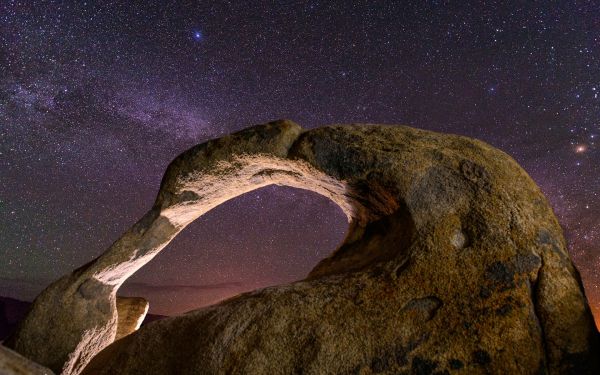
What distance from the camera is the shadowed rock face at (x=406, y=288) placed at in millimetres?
2566

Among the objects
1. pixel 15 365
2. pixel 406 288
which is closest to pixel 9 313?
pixel 15 365

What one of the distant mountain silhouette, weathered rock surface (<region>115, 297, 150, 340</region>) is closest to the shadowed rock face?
weathered rock surface (<region>115, 297, 150, 340</region>)

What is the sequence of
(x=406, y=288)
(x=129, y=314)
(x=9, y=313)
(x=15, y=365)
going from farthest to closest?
1. (x=9, y=313)
2. (x=129, y=314)
3. (x=15, y=365)
4. (x=406, y=288)

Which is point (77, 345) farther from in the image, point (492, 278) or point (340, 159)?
point (492, 278)

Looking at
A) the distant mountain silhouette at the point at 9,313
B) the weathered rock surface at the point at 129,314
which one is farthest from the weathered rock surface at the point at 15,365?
the distant mountain silhouette at the point at 9,313

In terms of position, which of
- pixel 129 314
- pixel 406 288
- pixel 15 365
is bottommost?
pixel 129 314

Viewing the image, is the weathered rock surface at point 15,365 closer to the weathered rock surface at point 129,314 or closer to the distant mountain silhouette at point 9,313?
the weathered rock surface at point 129,314

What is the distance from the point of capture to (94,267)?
5.00 m

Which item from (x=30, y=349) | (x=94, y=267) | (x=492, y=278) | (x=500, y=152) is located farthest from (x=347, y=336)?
(x=30, y=349)

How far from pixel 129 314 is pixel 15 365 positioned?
3030 millimetres

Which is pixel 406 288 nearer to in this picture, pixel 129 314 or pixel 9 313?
pixel 129 314

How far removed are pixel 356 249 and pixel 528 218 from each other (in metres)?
1.88

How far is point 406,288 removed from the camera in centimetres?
287

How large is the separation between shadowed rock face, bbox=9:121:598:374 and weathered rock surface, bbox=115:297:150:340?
5.85ft
